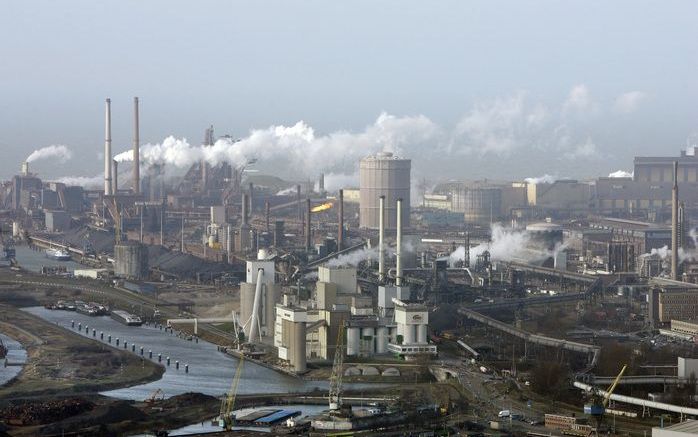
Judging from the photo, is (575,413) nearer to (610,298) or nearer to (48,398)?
(48,398)

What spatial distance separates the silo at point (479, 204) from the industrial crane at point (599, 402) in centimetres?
4233

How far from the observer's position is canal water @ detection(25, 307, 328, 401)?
1045 inches

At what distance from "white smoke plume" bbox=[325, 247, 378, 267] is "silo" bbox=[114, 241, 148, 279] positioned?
Answer: 6.02 metres

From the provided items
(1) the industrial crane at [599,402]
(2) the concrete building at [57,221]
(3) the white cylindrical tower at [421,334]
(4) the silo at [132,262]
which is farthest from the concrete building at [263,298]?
(2) the concrete building at [57,221]

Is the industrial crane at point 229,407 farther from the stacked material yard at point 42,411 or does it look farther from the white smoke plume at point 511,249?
the white smoke plume at point 511,249

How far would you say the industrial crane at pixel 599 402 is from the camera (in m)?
23.0

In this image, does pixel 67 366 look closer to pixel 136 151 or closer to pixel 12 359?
pixel 12 359

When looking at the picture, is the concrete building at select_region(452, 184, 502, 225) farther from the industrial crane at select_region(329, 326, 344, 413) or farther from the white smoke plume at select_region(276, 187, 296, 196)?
the industrial crane at select_region(329, 326, 344, 413)

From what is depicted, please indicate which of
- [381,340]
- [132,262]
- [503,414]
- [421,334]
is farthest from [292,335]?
[132,262]

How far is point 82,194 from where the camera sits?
6844cm

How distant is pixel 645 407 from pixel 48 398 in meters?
8.63

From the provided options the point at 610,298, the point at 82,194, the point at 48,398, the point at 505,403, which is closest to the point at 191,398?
the point at 48,398

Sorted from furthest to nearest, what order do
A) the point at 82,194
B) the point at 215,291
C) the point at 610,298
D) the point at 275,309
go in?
the point at 82,194, the point at 215,291, the point at 610,298, the point at 275,309

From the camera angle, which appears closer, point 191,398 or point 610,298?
point 191,398
